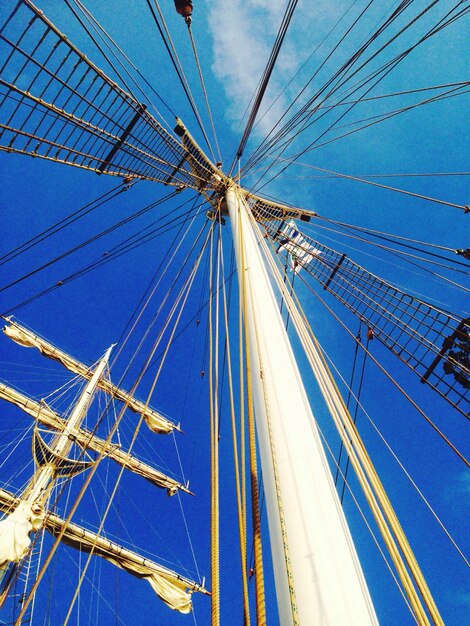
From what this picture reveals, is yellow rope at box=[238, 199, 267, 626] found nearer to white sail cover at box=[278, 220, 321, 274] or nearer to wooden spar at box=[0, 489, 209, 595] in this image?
white sail cover at box=[278, 220, 321, 274]

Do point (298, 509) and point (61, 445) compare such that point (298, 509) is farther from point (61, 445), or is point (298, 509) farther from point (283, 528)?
point (61, 445)

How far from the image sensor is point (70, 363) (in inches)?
669

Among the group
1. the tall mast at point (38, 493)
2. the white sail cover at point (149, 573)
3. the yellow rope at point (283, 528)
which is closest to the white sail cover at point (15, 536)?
the tall mast at point (38, 493)

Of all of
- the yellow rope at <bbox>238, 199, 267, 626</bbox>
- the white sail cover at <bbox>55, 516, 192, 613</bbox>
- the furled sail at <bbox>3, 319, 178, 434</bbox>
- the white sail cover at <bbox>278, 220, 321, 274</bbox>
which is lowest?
the white sail cover at <bbox>55, 516, 192, 613</bbox>

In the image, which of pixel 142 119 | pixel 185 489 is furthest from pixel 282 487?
pixel 185 489

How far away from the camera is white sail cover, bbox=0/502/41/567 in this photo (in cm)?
909

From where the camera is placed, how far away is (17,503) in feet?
37.9

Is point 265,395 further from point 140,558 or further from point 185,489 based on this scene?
point 185,489

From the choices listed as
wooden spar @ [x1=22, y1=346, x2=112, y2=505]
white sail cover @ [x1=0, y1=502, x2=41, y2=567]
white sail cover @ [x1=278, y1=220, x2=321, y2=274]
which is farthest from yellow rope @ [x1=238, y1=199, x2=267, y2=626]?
wooden spar @ [x1=22, y1=346, x2=112, y2=505]

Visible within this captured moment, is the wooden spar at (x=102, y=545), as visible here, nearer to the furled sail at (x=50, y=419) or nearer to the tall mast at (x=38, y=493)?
the tall mast at (x=38, y=493)

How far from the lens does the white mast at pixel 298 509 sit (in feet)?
4.91

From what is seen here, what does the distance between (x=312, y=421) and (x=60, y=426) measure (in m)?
14.9

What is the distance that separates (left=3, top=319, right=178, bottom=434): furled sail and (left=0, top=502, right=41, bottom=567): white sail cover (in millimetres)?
4628

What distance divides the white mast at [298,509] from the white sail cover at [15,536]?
412 inches
